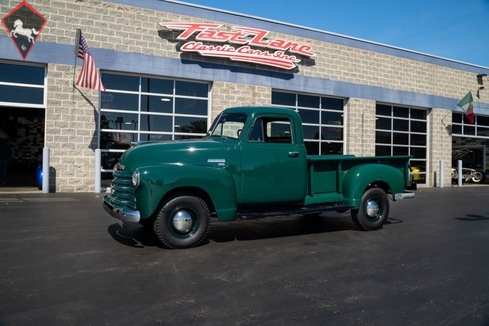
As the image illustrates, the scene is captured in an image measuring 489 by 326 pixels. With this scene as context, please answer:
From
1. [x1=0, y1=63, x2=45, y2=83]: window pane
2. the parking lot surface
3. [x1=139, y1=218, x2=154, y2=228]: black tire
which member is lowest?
the parking lot surface

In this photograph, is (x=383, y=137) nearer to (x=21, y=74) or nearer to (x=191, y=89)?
(x=191, y=89)

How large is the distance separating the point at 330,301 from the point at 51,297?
8.56ft

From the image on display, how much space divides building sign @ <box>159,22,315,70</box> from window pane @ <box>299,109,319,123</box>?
2.05 meters

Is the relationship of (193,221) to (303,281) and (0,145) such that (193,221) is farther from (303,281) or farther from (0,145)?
(0,145)

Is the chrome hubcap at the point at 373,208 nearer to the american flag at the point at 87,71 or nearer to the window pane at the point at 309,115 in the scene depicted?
the american flag at the point at 87,71

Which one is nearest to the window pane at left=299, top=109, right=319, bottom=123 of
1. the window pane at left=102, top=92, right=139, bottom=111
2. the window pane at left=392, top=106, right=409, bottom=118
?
the window pane at left=392, top=106, right=409, bottom=118

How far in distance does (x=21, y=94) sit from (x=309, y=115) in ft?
35.7

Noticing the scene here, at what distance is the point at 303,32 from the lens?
55.2ft

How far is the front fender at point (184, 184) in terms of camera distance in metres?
5.43

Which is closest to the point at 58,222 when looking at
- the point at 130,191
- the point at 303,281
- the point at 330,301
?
the point at 130,191

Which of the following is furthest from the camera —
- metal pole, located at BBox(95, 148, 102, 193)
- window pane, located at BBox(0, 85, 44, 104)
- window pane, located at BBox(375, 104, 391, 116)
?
window pane, located at BBox(375, 104, 391, 116)

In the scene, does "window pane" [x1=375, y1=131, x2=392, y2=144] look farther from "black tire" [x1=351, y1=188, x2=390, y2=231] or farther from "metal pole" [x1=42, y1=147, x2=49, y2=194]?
"metal pole" [x1=42, y1=147, x2=49, y2=194]

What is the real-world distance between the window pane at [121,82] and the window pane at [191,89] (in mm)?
1502

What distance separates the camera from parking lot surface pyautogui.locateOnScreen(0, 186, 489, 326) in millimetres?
3447
